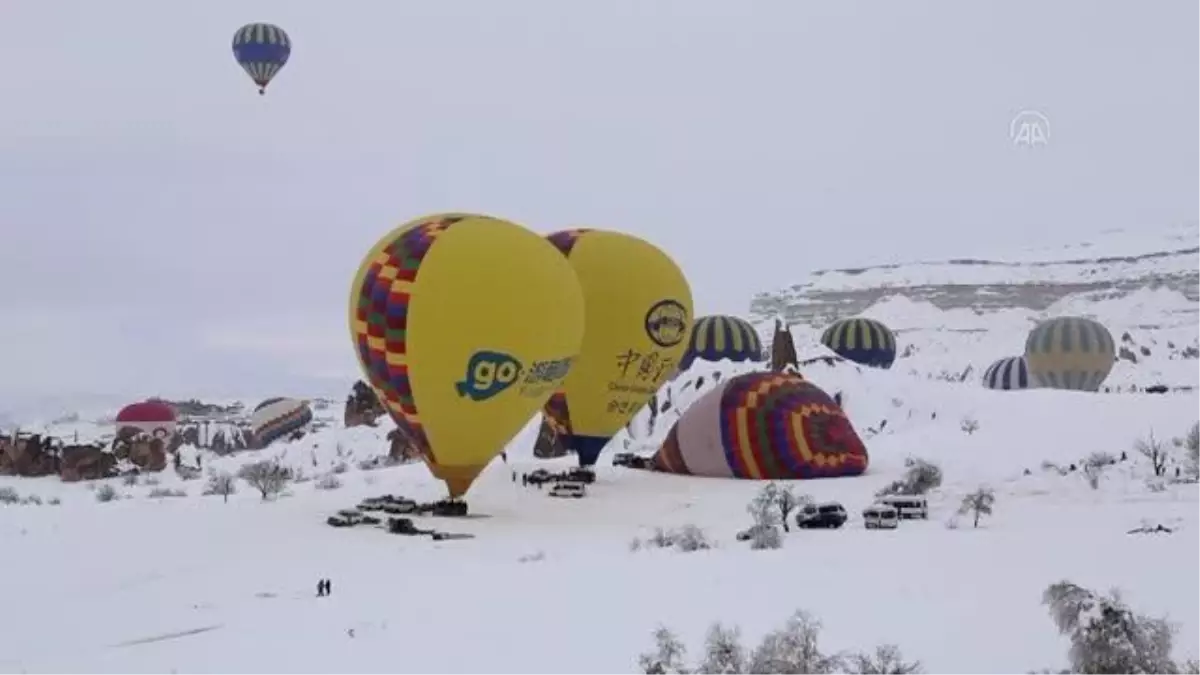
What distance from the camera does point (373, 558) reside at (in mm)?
16328

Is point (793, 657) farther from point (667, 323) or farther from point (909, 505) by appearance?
point (667, 323)

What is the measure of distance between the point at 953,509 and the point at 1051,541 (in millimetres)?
5733

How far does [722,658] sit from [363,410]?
46.8 meters

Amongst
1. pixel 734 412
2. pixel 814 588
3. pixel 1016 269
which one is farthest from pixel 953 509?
pixel 1016 269

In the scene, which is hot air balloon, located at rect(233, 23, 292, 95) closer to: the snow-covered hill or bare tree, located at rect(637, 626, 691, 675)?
bare tree, located at rect(637, 626, 691, 675)

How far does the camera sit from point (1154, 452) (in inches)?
925

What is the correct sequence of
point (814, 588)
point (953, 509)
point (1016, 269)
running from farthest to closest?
point (1016, 269) → point (953, 509) → point (814, 588)

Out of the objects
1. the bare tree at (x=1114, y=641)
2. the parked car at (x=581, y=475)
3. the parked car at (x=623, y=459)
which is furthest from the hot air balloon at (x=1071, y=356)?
the bare tree at (x=1114, y=641)

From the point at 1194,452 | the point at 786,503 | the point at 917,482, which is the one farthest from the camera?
the point at 1194,452

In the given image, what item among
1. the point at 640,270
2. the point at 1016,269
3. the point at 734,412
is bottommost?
the point at 734,412

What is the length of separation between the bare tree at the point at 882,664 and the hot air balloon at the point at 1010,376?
47.1 m

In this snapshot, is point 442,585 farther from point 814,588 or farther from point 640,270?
point 640,270

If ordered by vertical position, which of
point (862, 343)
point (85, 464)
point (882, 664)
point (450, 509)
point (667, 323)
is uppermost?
point (862, 343)

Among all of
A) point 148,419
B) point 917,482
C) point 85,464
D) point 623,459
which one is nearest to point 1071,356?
point 623,459
